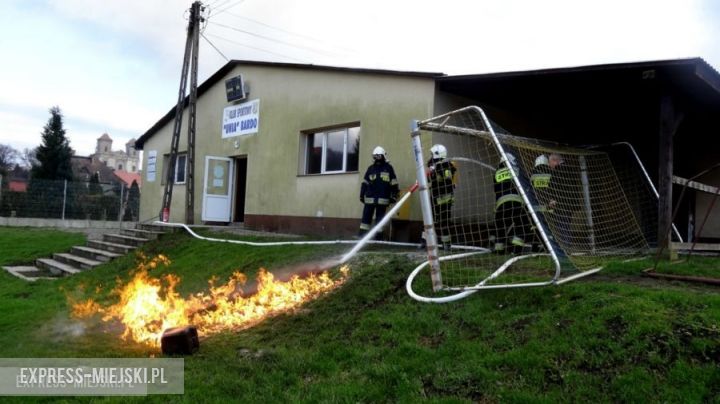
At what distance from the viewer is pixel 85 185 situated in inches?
932

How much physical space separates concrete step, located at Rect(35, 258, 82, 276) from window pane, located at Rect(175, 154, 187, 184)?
558cm

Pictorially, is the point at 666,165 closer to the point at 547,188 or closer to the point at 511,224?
the point at 547,188

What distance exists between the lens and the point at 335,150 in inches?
504

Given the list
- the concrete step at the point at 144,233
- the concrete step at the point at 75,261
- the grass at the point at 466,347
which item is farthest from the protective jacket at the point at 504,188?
the concrete step at the point at 75,261

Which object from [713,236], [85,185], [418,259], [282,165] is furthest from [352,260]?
[85,185]

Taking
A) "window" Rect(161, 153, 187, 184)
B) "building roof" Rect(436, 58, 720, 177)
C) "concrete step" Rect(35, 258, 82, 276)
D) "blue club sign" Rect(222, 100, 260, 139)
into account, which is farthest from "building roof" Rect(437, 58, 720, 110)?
"window" Rect(161, 153, 187, 184)

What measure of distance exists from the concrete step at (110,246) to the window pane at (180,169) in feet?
14.0

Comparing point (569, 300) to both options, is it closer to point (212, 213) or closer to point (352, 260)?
point (352, 260)

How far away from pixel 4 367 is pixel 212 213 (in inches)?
428

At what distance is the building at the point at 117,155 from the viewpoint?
4845 inches

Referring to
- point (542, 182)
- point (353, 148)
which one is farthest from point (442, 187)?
point (353, 148)

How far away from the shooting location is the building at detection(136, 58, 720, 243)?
8086mm

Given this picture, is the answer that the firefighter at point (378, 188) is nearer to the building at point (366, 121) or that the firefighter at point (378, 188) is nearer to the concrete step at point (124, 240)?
the building at point (366, 121)

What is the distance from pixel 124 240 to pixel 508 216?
1107 cm
